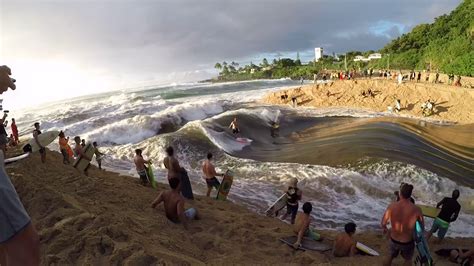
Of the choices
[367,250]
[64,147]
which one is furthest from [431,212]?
[64,147]

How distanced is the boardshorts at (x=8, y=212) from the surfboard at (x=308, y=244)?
5.70 meters

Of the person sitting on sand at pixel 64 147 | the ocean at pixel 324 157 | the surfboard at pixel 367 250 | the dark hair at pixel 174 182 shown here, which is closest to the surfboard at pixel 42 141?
the person sitting on sand at pixel 64 147

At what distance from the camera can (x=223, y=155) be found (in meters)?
16.5

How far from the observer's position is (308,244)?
22.7ft

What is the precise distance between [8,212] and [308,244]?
610 cm

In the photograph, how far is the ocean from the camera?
10812 mm

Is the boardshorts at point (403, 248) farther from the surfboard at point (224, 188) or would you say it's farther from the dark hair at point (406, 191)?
the surfboard at point (224, 188)

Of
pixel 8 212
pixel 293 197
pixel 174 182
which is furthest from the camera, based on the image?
pixel 293 197

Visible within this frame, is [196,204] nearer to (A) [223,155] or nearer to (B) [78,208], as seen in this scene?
(B) [78,208]

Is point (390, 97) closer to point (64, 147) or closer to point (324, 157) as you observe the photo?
point (324, 157)

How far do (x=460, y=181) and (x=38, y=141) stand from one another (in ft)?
43.3

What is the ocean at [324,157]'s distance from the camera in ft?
35.5

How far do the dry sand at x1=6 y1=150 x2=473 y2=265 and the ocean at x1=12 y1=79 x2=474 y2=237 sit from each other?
2234mm

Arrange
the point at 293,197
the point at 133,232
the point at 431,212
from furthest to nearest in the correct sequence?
the point at 293,197, the point at 431,212, the point at 133,232
